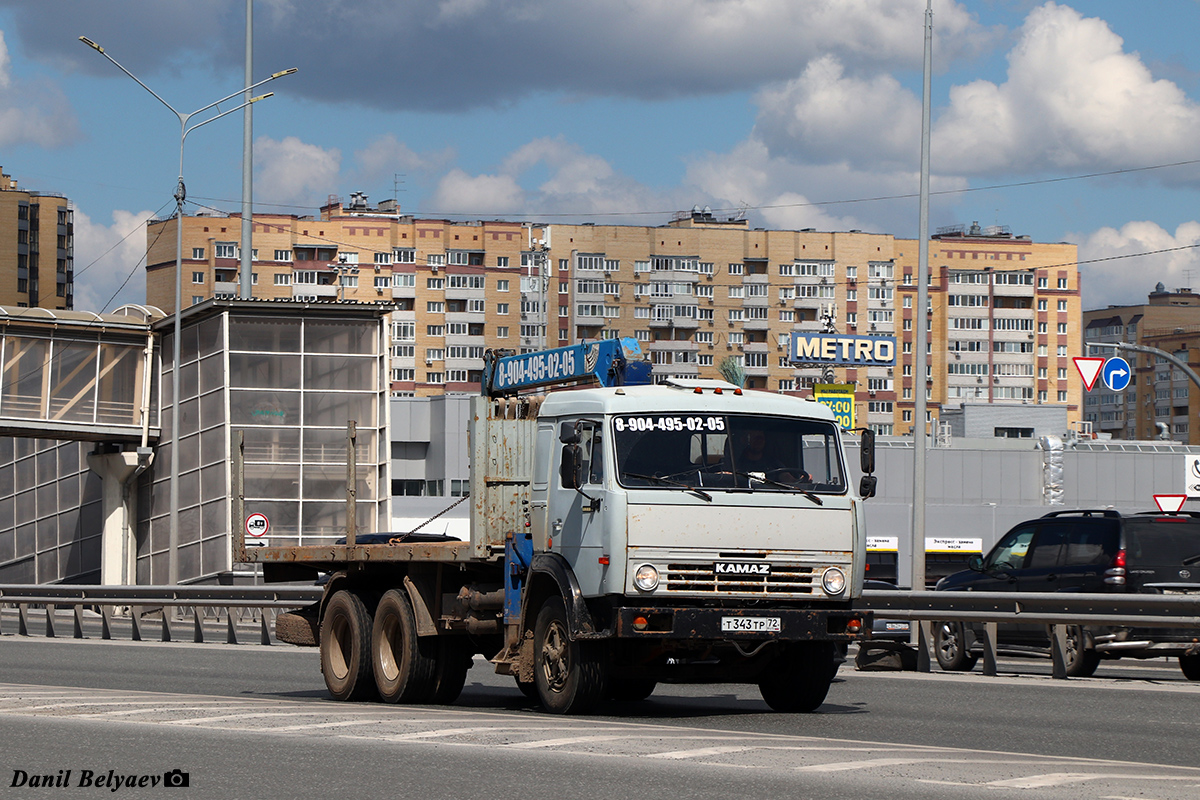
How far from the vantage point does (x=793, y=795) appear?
8.12m

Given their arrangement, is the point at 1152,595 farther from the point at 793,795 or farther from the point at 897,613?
the point at 793,795

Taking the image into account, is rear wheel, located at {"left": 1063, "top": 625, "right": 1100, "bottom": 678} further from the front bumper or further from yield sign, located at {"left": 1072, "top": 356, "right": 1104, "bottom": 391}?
yield sign, located at {"left": 1072, "top": 356, "right": 1104, "bottom": 391}

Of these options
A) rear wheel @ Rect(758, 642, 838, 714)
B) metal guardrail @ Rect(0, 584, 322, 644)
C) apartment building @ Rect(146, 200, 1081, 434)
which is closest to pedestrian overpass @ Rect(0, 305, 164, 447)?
metal guardrail @ Rect(0, 584, 322, 644)

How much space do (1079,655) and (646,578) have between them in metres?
7.74

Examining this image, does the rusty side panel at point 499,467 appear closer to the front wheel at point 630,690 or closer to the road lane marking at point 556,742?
the front wheel at point 630,690

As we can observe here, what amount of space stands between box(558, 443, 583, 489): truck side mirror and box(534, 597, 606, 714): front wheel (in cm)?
89

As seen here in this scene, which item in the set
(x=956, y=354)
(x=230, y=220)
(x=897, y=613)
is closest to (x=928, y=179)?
(x=897, y=613)

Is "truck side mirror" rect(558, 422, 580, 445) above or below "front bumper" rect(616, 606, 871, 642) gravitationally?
above

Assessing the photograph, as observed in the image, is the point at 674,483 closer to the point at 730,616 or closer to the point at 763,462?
the point at 763,462

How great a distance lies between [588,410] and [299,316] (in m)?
34.5

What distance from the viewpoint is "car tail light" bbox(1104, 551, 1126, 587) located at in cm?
1844

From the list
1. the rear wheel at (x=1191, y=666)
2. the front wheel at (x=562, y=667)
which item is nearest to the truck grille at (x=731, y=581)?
the front wheel at (x=562, y=667)

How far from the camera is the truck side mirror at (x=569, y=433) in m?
12.1

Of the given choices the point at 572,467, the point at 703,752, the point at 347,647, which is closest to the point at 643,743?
the point at 703,752
